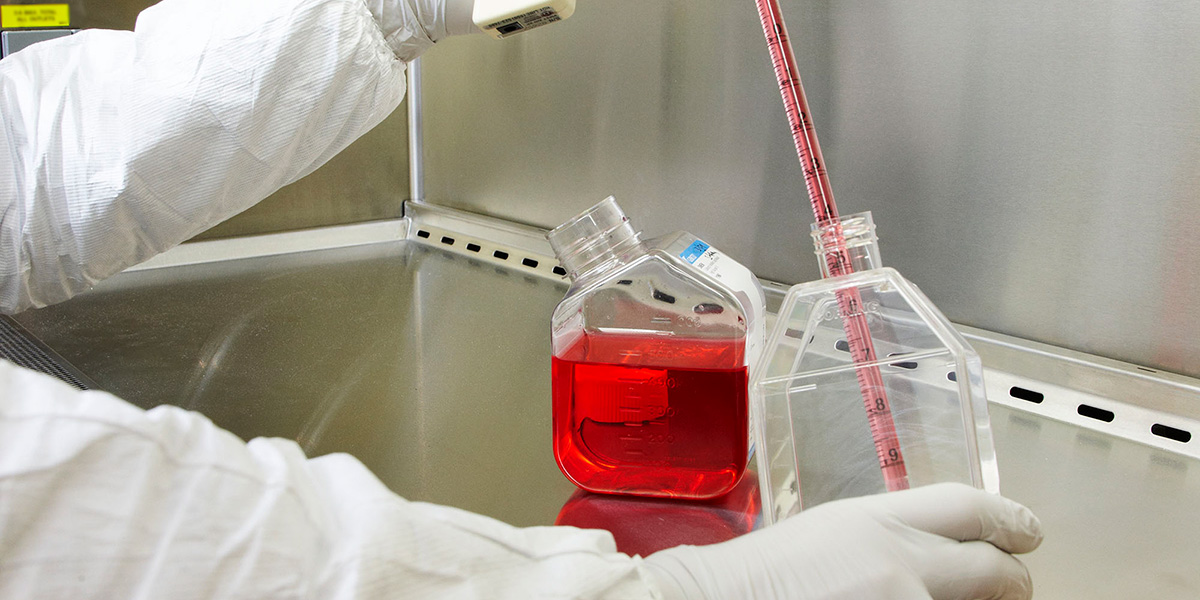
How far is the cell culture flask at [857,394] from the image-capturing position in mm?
684

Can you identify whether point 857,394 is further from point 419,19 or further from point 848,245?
point 419,19

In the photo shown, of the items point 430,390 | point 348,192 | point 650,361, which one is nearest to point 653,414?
point 650,361

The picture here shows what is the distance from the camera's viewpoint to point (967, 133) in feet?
3.26

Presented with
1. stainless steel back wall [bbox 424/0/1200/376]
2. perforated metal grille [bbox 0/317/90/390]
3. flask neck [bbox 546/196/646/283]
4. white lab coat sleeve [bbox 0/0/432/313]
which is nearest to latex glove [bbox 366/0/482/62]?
white lab coat sleeve [bbox 0/0/432/313]

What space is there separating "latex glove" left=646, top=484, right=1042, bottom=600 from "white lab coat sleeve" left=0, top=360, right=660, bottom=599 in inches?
4.3

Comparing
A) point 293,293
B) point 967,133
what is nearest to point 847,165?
point 967,133

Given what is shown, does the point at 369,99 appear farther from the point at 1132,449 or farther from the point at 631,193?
the point at 1132,449

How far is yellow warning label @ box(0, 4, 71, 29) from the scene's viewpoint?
4.17 feet

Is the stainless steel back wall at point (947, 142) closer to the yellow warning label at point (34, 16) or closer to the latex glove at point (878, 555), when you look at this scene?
the latex glove at point (878, 555)

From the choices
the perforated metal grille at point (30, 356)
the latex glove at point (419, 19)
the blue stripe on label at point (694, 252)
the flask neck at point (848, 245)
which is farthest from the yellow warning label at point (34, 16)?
the flask neck at point (848, 245)

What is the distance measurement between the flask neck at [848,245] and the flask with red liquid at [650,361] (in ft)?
0.26

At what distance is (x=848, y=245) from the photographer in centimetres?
70

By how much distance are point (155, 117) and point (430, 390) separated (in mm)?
428

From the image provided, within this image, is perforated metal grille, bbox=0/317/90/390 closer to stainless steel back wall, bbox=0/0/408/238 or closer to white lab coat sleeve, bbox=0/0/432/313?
white lab coat sleeve, bbox=0/0/432/313
